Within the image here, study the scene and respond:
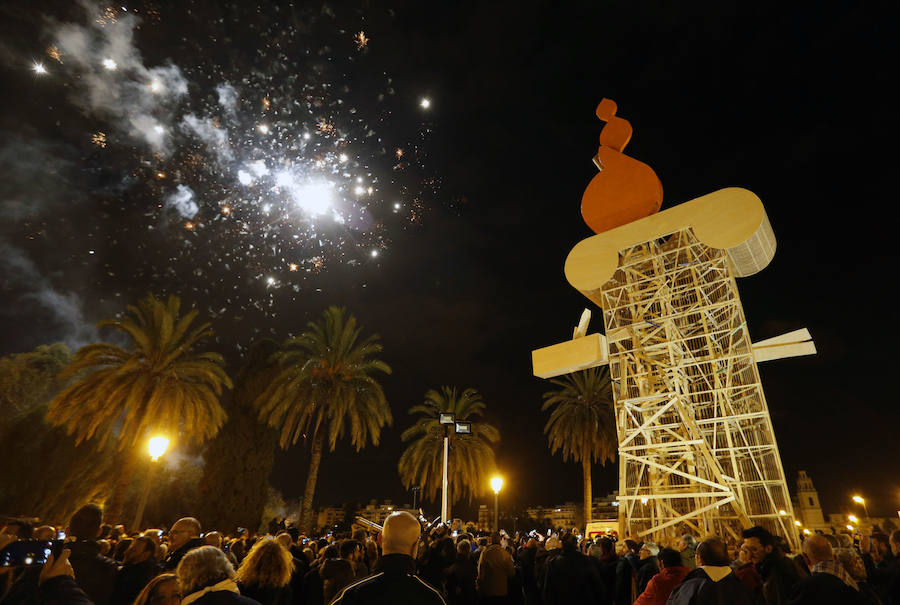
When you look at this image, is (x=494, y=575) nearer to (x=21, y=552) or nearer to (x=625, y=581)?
(x=625, y=581)

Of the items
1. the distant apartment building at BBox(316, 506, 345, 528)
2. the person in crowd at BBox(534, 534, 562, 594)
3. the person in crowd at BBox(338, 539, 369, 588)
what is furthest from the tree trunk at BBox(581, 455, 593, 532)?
the distant apartment building at BBox(316, 506, 345, 528)

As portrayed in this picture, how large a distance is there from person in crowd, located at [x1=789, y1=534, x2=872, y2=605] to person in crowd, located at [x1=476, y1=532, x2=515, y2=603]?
3325 mm

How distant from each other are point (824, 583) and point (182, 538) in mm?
6444

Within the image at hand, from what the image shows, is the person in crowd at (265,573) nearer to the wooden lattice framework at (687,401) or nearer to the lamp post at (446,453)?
the lamp post at (446,453)

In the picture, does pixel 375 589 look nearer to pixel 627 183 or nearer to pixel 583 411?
pixel 627 183

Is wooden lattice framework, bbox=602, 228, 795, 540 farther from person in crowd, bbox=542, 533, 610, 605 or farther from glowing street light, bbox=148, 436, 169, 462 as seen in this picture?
glowing street light, bbox=148, 436, 169, 462

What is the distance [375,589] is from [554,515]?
4409 cm

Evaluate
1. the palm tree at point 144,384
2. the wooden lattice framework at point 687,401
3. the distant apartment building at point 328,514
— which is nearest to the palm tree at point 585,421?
the wooden lattice framework at point 687,401

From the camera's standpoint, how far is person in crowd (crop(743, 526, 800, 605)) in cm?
521

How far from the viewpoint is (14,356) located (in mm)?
36906

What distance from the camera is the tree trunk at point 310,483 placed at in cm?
2247

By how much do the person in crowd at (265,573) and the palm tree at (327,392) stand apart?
19524 millimetres

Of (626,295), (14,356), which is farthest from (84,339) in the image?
(626,295)

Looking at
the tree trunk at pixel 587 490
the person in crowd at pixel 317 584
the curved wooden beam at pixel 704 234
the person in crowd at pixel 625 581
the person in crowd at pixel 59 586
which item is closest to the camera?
the person in crowd at pixel 59 586
